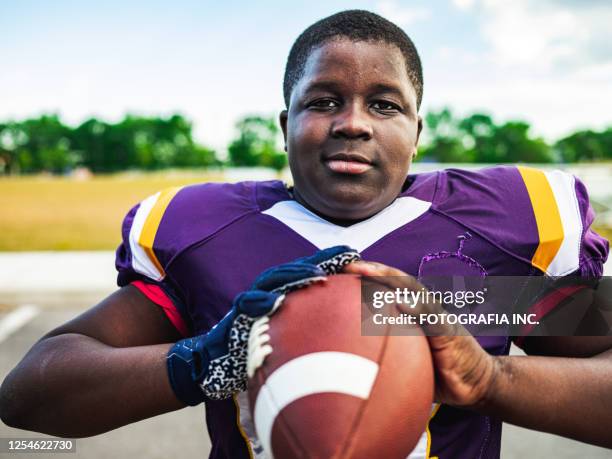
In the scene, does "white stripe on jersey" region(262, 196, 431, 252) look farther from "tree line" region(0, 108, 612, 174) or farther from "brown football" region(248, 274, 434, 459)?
"tree line" region(0, 108, 612, 174)

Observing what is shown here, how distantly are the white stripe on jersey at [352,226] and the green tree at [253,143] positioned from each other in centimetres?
7410

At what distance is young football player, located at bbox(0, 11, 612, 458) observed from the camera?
124 centimetres

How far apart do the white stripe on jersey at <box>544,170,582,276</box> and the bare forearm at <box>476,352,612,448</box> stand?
10.7 inches

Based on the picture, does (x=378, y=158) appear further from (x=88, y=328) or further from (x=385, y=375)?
(x=88, y=328)

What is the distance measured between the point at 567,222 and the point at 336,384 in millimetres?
862

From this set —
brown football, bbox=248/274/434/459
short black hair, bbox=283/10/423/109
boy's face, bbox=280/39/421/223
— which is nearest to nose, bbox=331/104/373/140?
boy's face, bbox=280/39/421/223

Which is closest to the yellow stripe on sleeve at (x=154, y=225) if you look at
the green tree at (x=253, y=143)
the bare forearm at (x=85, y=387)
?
the bare forearm at (x=85, y=387)

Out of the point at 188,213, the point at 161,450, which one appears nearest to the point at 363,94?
the point at 188,213

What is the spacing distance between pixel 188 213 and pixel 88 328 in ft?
1.34

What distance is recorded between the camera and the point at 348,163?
1.40 metres

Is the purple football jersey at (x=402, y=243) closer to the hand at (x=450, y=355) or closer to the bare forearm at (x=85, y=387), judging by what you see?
the bare forearm at (x=85, y=387)

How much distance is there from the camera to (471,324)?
1.44 m

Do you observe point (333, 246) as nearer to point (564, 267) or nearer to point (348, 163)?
point (348, 163)

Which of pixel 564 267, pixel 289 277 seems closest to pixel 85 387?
pixel 289 277
